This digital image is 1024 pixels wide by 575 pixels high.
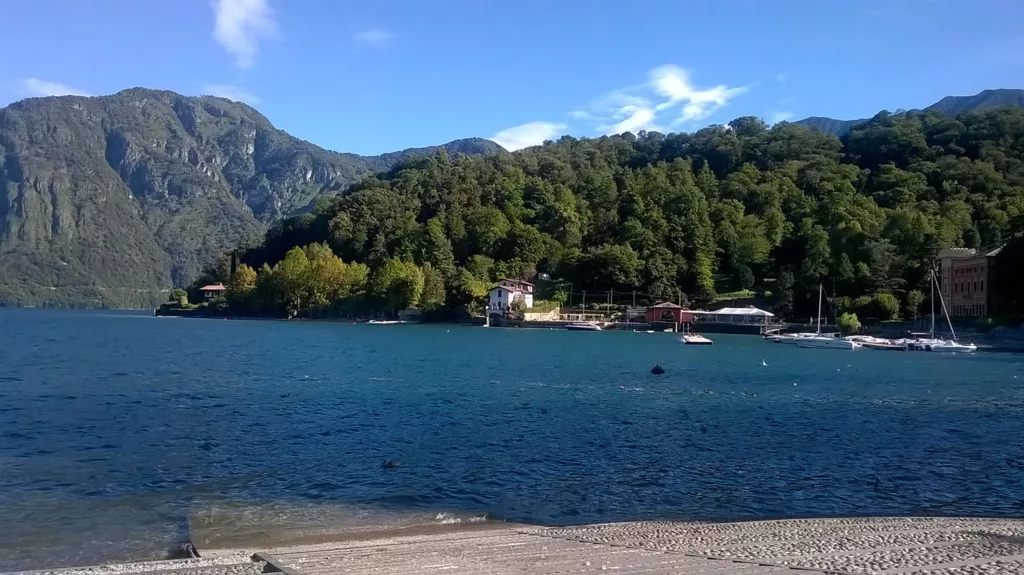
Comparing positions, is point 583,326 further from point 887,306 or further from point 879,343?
point 879,343

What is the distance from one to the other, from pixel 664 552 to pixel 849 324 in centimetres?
8539

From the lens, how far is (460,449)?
21.4m

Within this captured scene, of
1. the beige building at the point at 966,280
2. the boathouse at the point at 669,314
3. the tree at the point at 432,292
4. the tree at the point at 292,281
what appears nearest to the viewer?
the beige building at the point at 966,280

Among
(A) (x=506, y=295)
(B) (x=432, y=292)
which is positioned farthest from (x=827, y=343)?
(B) (x=432, y=292)

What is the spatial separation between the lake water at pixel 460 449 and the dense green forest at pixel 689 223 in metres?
65.4

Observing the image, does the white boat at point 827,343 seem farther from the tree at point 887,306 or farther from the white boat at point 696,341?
the tree at point 887,306

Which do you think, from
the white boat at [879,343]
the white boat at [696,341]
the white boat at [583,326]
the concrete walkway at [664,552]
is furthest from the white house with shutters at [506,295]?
the concrete walkway at [664,552]

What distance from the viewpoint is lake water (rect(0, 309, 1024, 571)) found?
15.1m

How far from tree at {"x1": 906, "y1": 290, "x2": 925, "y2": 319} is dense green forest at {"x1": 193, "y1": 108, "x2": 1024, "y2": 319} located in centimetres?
25

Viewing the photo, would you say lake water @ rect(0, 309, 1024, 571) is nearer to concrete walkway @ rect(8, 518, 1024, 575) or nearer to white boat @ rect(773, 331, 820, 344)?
concrete walkway @ rect(8, 518, 1024, 575)

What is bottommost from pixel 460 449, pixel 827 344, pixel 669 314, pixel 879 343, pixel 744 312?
pixel 460 449

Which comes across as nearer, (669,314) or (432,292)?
(669,314)

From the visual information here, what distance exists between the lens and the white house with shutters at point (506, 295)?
114750 mm

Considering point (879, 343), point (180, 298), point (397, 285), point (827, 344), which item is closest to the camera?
point (827, 344)
